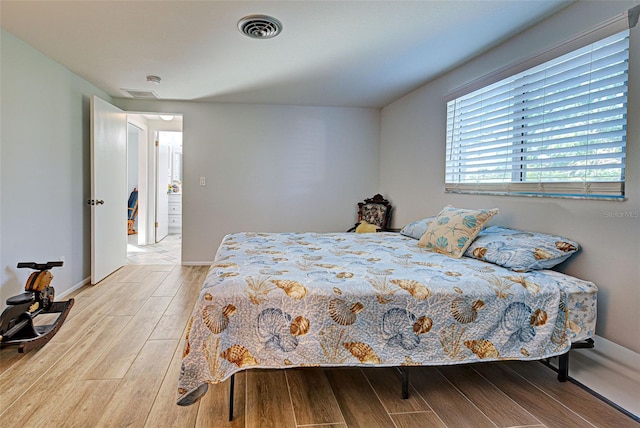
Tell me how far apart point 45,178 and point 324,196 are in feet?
10.2

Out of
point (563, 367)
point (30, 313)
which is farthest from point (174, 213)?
point (563, 367)

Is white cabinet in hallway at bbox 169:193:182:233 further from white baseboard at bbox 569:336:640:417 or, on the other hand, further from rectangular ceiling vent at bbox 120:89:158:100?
white baseboard at bbox 569:336:640:417

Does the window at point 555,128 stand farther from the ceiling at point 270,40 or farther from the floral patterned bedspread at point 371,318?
the floral patterned bedspread at point 371,318

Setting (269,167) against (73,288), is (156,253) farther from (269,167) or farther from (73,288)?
(269,167)

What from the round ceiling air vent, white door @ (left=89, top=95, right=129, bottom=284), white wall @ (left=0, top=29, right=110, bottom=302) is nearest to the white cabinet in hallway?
white door @ (left=89, top=95, right=129, bottom=284)

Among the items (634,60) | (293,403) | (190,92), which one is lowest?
(293,403)

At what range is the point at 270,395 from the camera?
1833 mm

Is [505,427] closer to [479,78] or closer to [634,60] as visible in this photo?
[634,60]

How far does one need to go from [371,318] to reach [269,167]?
352 cm

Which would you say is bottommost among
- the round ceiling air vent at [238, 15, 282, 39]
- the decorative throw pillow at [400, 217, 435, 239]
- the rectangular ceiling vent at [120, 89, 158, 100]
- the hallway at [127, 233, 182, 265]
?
the hallway at [127, 233, 182, 265]

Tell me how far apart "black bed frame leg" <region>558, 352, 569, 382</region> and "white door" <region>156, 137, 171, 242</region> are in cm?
→ 634

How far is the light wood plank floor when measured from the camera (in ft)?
5.33

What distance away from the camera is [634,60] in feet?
5.77

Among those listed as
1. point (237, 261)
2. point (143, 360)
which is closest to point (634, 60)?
point (237, 261)
